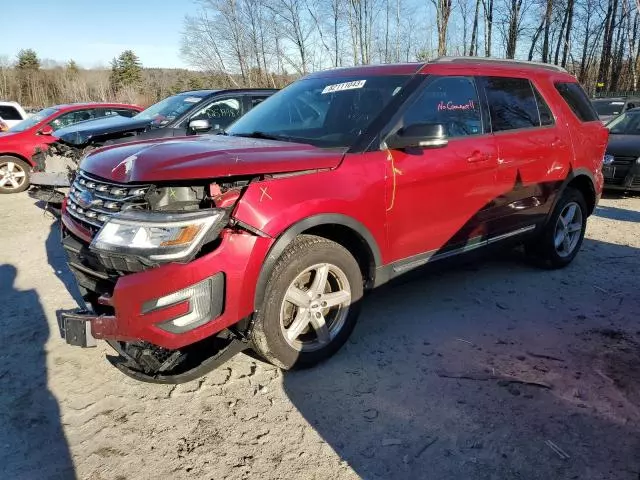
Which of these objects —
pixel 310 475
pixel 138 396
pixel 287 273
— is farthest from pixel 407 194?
pixel 138 396

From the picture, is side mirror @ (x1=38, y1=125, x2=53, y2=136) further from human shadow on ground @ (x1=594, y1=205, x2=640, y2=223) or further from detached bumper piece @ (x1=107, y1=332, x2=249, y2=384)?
human shadow on ground @ (x1=594, y1=205, x2=640, y2=223)

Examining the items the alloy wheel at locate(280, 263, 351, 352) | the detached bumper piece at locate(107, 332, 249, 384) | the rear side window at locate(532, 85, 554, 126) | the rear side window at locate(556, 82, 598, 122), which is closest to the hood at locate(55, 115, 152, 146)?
the detached bumper piece at locate(107, 332, 249, 384)

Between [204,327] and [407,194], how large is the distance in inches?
64.9

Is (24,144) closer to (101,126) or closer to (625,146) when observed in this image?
(101,126)

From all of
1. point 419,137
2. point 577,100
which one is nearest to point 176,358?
point 419,137

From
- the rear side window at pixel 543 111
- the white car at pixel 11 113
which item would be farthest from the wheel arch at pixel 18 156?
the rear side window at pixel 543 111

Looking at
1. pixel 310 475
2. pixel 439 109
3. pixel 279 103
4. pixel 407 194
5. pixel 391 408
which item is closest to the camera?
pixel 310 475

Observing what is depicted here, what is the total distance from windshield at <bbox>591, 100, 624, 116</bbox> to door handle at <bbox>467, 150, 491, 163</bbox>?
12551 mm

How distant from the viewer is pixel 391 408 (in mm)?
2803

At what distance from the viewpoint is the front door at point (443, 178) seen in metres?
3.37

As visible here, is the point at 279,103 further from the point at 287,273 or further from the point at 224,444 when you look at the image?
the point at 224,444

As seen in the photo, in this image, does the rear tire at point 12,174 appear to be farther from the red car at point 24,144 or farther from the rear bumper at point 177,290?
the rear bumper at point 177,290

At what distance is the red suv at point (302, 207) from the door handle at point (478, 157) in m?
0.01

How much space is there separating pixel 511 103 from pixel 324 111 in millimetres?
1720
